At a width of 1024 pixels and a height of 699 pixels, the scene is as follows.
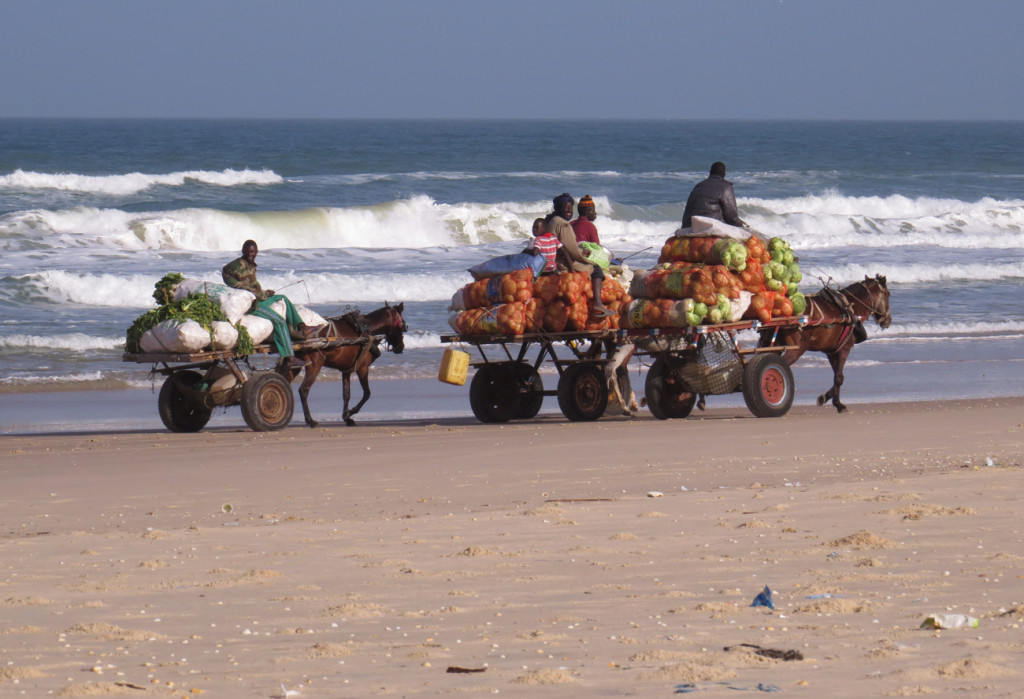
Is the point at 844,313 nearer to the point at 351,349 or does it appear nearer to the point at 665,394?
the point at 665,394

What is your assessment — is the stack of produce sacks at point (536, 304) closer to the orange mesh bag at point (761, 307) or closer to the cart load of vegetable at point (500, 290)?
the cart load of vegetable at point (500, 290)

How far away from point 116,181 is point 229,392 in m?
38.3

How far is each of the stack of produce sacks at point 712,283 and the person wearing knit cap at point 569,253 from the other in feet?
0.92

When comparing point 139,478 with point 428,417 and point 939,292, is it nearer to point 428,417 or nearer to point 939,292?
point 428,417

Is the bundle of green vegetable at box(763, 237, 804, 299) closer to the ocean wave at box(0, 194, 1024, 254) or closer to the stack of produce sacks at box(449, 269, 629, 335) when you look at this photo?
the stack of produce sacks at box(449, 269, 629, 335)

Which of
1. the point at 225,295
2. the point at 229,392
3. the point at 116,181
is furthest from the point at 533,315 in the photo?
the point at 116,181

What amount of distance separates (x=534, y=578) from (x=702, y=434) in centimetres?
614

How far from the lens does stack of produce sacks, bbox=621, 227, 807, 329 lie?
13297 mm

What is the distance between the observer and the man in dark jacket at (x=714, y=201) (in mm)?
13922

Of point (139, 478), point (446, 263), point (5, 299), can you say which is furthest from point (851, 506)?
point (446, 263)

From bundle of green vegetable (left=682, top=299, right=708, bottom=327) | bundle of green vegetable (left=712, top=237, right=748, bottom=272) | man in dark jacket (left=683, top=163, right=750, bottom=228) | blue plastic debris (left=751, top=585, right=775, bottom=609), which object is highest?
man in dark jacket (left=683, top=163, right=750, bottom=228)

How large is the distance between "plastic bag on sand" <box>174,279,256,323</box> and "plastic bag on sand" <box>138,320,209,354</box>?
1.22 feet

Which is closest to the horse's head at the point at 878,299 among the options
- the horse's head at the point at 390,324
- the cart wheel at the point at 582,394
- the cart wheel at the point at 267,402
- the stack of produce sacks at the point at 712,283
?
the stack of produce sacks at the point at 712,283

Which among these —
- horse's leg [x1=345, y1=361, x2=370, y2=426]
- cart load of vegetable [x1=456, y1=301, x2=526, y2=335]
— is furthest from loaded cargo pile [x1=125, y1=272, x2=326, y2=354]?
cart load of vegetable [x1=456, y1=301, x2=526, y2=335]
